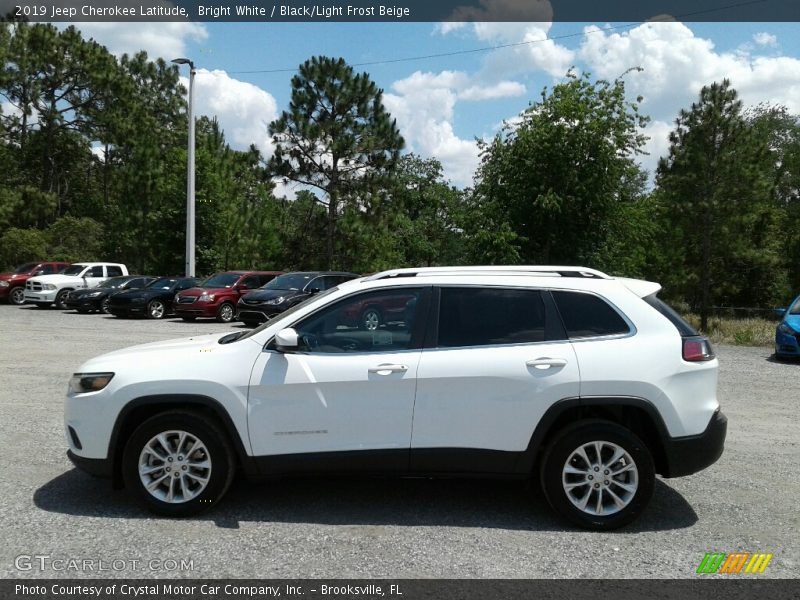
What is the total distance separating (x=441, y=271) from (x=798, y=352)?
11230 millimetres

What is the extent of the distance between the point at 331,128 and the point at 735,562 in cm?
3017

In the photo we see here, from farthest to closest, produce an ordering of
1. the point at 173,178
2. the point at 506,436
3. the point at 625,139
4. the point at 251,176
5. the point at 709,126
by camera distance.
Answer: the point at 173,178
the point at 251,176
the point at 625,139
the point at 709,126
the point at 506,436

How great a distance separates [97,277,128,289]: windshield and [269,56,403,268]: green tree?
29.6 feet

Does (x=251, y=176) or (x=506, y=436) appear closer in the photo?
(x=506, y=436)

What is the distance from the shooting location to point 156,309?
2341 centimetres

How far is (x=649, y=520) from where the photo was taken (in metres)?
4.88

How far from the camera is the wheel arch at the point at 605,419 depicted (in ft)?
15.2

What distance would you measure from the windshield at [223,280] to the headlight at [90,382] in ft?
59.6

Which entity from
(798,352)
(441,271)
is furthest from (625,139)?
(441,271)

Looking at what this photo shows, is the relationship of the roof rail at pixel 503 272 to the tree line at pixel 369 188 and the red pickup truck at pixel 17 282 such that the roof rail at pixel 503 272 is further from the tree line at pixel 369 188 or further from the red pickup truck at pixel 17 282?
the red pickup truck at pixel 17 282

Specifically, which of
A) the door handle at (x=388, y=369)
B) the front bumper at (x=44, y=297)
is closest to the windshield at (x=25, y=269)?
the front bumper at (x=44, y=297)

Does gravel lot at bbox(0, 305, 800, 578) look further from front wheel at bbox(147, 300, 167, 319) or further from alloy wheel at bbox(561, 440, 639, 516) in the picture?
front wheel at bbox(147, 300, 167, 319)

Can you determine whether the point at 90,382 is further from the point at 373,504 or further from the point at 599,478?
the point at 599,478
